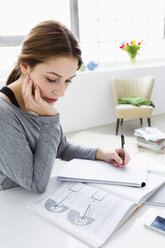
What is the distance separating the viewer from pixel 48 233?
2.16 feet

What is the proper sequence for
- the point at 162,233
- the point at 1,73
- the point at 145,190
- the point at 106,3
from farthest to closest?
the point at 106,3
the point at 1,73
the point at 145,190
the point at 162,233

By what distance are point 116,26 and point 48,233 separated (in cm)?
421

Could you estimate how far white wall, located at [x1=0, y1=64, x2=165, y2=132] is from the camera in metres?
3.62

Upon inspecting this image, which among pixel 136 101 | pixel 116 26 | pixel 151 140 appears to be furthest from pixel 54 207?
pixel 116 26

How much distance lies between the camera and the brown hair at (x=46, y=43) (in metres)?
0.90

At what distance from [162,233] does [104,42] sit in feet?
13.2

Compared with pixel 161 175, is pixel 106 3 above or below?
above

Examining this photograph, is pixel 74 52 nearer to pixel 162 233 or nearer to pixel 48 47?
pixel 48 47

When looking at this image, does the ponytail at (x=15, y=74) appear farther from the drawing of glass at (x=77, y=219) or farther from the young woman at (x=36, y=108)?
the drawing of glass at (x=77, y=219)

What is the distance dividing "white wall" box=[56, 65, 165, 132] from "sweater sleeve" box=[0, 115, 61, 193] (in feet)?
8.66

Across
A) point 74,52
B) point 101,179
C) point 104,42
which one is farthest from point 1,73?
point 101,179

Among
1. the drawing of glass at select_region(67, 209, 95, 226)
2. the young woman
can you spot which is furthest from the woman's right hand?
the drawing of glass at select_region(67, 209, 95, 226)

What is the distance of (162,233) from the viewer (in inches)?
25.5

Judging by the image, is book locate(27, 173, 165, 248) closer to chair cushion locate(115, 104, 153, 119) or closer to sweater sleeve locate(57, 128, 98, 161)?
sweater sleeve locate(57, 128, 98, 161)
